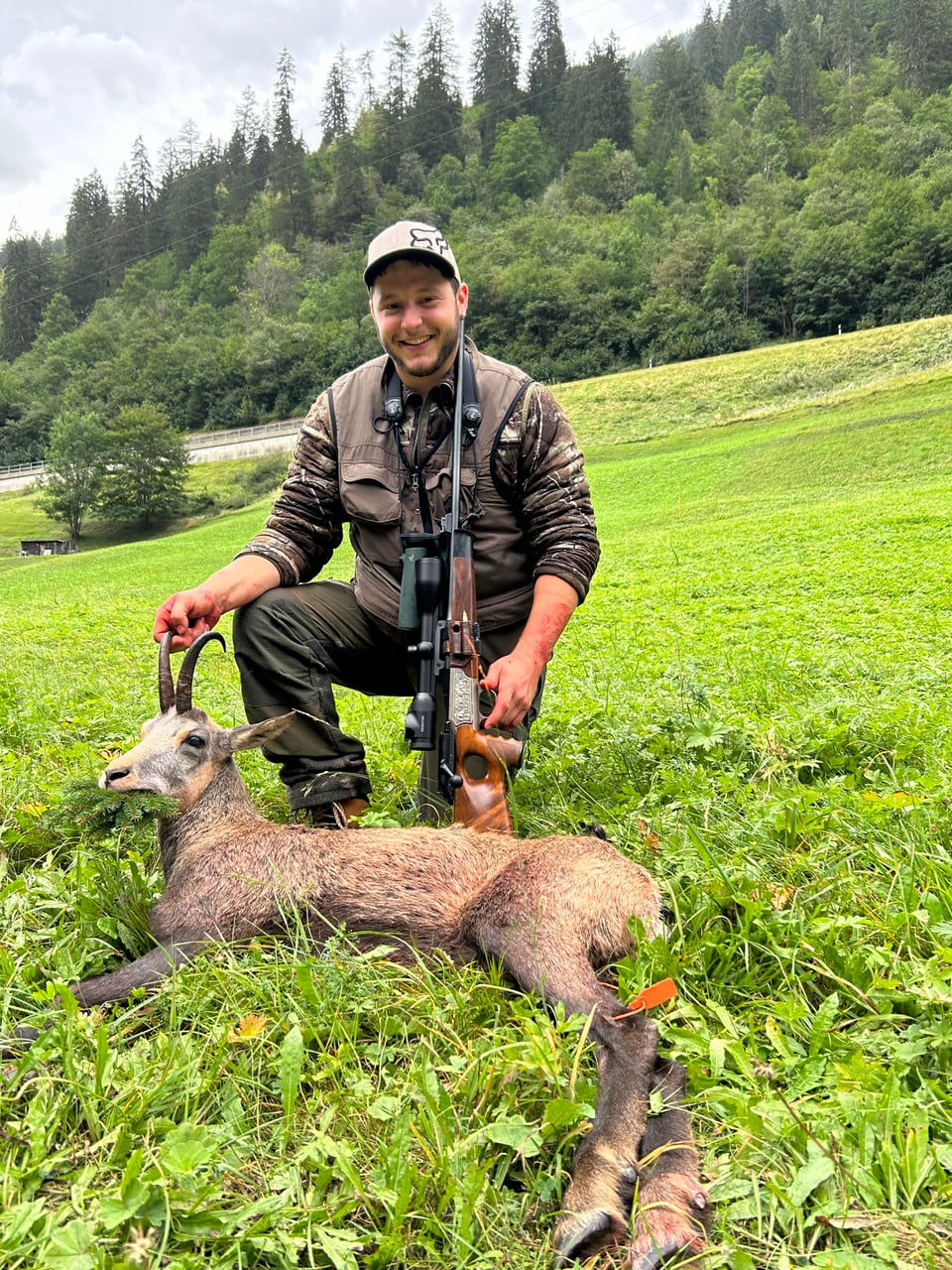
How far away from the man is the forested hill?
7165 centimetres

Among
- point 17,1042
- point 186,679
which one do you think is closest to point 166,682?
point 186,679

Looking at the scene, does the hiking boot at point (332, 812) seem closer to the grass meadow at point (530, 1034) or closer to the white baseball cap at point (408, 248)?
the grass meadow at point (530, 1034)

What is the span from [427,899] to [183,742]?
1.15 metres

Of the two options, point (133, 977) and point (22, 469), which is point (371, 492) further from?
point (22, 469)

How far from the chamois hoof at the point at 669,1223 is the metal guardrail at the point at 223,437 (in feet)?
245

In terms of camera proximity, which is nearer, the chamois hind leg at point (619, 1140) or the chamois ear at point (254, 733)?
the chamois hind leg at point (619, 1140)

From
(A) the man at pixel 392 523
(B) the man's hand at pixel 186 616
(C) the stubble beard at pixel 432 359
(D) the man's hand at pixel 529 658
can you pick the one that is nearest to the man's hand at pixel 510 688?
(D) the man's hand at pixel 529 658

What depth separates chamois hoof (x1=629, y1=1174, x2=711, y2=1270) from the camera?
6.40 feet

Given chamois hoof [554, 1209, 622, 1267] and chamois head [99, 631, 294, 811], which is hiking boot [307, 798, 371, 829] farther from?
chamois hoof [554, 1209, 622, 1267]

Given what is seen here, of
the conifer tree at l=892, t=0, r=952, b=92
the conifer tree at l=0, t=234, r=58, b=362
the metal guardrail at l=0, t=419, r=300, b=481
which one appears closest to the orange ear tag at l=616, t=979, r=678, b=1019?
the metal guardrail at l=0, t=419, r=300, b=481

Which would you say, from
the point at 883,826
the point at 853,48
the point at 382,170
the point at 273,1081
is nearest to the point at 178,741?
the point at 273,1081

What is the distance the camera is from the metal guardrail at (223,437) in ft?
252

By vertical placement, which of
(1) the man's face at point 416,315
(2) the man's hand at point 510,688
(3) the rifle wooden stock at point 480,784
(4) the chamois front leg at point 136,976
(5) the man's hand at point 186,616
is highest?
(1) the man's face at point 416,315

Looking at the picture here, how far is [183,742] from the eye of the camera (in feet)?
11.7
